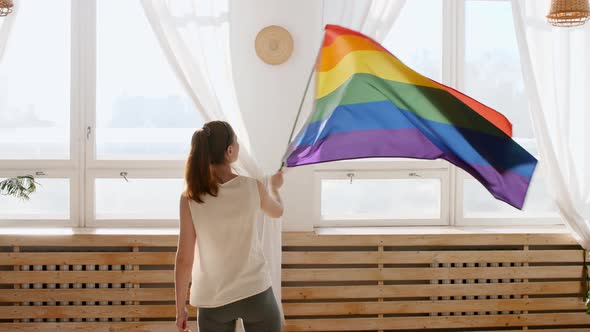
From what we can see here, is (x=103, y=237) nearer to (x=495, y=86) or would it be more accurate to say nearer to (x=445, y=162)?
(x=445, y=162)

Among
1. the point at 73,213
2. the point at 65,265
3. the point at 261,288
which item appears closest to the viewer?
the point at 261,288

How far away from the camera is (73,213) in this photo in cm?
493

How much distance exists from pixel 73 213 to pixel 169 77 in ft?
3.49

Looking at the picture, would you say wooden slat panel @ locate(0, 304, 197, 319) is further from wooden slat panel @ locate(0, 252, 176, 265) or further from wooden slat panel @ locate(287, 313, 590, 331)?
wooden slat panel @ locate(287, 313, 590, 331)

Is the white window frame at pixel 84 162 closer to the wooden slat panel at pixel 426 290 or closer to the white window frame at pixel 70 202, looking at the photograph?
the white window frame at pixel 70 202

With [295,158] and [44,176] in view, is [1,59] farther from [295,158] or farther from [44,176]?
[295,158]

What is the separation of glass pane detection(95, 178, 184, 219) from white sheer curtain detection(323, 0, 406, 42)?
58.2 inches

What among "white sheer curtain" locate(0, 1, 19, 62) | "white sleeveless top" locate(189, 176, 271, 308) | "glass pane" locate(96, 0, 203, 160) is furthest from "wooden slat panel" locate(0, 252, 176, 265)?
"white sleeveless top" locate(189, 176, 271, 308)

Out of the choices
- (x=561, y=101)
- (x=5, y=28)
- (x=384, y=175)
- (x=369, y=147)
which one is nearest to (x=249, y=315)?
(x=369, y=147)

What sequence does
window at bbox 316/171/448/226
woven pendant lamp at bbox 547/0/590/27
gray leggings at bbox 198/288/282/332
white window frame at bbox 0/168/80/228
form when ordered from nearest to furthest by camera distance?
gray leggings at bbox 198/288/282/332
woven pendant lamp at bbox 547/0/590/27
white window frame at bbox 0/168/80/228
window at bbox 316/171/448/226

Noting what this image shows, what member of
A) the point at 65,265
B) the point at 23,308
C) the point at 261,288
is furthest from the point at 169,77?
the point at 261,288

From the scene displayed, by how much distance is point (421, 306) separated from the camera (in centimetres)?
469

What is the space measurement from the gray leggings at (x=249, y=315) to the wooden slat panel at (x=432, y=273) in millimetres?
1786

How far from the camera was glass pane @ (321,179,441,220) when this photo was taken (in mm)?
5055
